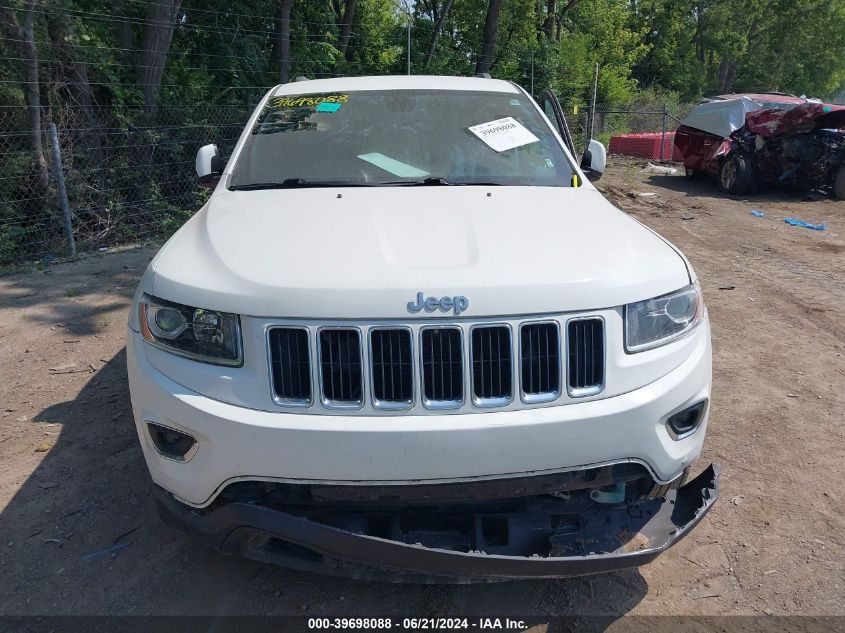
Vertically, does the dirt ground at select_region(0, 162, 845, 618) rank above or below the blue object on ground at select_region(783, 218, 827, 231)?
above

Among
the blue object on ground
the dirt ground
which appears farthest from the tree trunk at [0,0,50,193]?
the blue object on ground

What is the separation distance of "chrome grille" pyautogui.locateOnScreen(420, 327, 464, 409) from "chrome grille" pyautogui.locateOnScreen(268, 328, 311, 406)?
38 centimetres

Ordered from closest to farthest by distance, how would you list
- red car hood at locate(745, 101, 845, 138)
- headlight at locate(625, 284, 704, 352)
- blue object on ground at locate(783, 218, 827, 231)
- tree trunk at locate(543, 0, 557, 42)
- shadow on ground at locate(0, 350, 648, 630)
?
1. headlight at locate(625, 284, 704, 352)
2. shadow on ground at locate(0, 350, 648, 630)
3. blue object on ground at locate(783, 218, 827, 231)
4. red car hood at locate(745, 101, 845, 138)
5. tree trunk at locate(543, 0, 557, 42)

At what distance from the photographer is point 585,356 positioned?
2.32 metres

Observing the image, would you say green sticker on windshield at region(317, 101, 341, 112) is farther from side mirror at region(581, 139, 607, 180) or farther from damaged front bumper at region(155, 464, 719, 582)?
damaged front bumper at region(155, 464, 719, 582)

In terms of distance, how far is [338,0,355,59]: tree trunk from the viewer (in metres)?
15.2

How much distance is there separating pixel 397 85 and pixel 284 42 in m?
9.15

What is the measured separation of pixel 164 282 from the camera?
2.47 m

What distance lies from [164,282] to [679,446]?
1886 mm

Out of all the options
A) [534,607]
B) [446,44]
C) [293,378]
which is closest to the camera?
[293,378]

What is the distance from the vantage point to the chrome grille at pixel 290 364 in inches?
88.6

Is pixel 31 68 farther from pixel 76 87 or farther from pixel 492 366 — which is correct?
pixel 492 366

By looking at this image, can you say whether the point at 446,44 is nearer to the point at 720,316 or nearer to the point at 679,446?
the point at 720,316

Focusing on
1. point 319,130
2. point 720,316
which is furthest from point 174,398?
point 720,316
